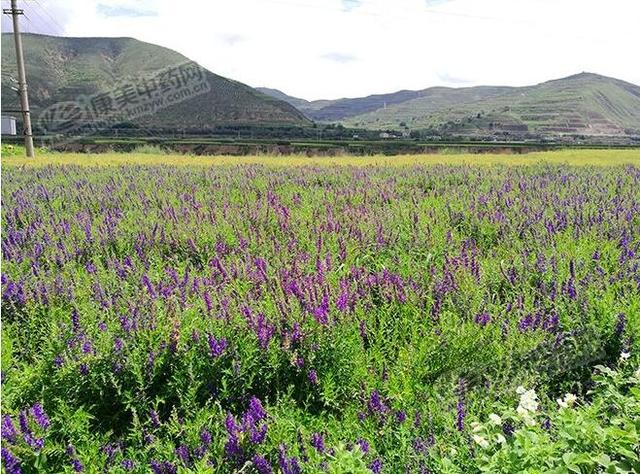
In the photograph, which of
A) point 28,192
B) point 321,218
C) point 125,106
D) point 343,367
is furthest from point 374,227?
point 125,106

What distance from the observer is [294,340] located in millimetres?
3164

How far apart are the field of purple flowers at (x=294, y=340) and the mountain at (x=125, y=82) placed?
98370mm

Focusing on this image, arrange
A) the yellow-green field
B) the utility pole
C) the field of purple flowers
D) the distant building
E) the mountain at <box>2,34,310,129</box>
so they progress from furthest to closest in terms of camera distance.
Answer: the mountain at <box>2,34,310,129</box>, the distant building, the utility pole, the yellow-green field, the field of purple flowers

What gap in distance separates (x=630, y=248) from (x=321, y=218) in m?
3.40

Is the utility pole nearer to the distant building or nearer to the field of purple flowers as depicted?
the distant building

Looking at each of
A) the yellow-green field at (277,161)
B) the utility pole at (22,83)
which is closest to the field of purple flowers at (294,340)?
the yellow-green field at (277,161)

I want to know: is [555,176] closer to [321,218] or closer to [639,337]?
[321,218]

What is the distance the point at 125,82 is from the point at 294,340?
A: 6517 inches

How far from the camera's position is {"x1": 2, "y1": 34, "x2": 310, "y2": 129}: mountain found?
11054 centimetres

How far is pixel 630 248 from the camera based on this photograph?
5.03m

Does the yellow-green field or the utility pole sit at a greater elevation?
the utility pole

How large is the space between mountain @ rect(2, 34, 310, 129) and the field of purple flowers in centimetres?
9837

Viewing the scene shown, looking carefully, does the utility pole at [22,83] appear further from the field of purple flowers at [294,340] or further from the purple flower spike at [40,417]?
the purple flower spike at [40,417]

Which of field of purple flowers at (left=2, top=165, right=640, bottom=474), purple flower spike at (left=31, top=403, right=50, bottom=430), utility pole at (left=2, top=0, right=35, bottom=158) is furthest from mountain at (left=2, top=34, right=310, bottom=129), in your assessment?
purple flower spike at (left=31, top=403, right=50, bottom=430)
